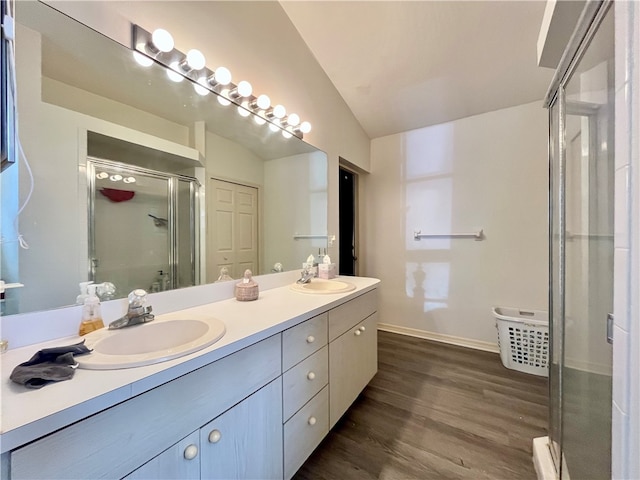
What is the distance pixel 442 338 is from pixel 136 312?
2.71 meters

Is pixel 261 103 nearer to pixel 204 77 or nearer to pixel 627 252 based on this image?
pixel 204 77

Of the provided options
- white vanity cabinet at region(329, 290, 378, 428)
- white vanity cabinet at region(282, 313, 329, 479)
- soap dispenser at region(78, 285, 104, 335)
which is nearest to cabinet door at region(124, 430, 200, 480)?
white vanity cabinet at region(282, 313, 329, 479)

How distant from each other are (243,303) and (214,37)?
1412 millimetres

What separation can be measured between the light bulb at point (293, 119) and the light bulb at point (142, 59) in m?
0.88

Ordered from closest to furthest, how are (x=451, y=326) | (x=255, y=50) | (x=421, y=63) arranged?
(x=255, y=50) < (x=421, y=63) < (x=451, y=326)

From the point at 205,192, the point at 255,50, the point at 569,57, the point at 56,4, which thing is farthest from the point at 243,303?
the point at 569,57

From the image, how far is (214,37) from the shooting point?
1.35 metres

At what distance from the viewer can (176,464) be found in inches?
26.8

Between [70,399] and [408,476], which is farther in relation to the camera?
[408,476]

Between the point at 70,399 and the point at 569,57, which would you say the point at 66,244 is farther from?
the point at 569,57

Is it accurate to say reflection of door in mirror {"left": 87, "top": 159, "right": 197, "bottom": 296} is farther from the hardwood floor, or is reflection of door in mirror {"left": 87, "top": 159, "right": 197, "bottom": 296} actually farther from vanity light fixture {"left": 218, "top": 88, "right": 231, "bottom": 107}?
the hardwood floor

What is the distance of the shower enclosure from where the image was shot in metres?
0.79

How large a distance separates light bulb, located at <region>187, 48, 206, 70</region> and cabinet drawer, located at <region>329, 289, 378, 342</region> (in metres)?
1.36

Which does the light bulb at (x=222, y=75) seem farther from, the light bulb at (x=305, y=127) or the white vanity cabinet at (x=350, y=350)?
the white vanity cabinet at (x=350, y=350)
